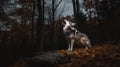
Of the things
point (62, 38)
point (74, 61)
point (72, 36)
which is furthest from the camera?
point (62, 38)

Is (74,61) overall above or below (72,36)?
below

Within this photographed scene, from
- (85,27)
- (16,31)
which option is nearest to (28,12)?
(16,31)

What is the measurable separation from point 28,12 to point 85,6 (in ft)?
22.8

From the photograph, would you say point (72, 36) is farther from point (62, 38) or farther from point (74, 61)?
point (62, 38)

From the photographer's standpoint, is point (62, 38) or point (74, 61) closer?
point (74, 61)

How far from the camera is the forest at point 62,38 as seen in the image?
8.45 meters

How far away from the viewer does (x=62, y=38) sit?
19.8 metres

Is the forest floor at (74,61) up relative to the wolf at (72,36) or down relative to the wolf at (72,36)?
down

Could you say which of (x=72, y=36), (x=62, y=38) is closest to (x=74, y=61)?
(x=72, y=36)

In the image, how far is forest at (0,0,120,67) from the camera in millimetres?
8445

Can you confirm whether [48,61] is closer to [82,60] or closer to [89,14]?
[82,60]

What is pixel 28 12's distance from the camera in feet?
90.5

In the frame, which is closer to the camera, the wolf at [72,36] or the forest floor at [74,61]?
the forest floor at [74,61]

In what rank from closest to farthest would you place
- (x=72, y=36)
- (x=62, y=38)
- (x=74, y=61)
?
(x=74, y=61), (x=72, y=36), (x=62, y=38)
